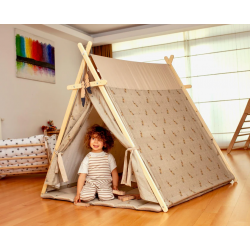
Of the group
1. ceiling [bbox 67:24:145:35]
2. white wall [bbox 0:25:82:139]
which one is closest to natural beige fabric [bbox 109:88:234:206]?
white wall [bbox 0:25:82:139]

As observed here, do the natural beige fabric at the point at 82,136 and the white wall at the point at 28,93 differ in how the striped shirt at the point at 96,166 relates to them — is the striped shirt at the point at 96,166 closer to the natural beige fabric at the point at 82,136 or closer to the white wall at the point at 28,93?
the natural beige fabric at the point at 82,136

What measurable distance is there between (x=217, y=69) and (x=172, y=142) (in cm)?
383

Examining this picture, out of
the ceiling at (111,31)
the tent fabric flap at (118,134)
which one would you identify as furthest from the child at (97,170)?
the ceiling at (111,31)

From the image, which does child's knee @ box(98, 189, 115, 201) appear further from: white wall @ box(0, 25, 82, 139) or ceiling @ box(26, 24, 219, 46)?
ceiling @ box(26, 24, 219, 46)

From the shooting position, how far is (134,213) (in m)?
2.13

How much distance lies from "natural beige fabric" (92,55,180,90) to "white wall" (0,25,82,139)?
2763 millimetres

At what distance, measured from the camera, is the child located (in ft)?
8.13

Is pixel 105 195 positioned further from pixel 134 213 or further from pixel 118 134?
pixel 118 134

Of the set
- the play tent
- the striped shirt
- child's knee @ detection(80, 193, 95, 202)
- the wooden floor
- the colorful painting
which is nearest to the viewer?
the wooden floor

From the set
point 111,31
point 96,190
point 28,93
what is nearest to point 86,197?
point 96,190

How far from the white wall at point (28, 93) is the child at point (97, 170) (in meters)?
2.69

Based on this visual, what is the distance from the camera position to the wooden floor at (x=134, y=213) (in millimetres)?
1920

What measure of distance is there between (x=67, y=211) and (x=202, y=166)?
50.7 inches
